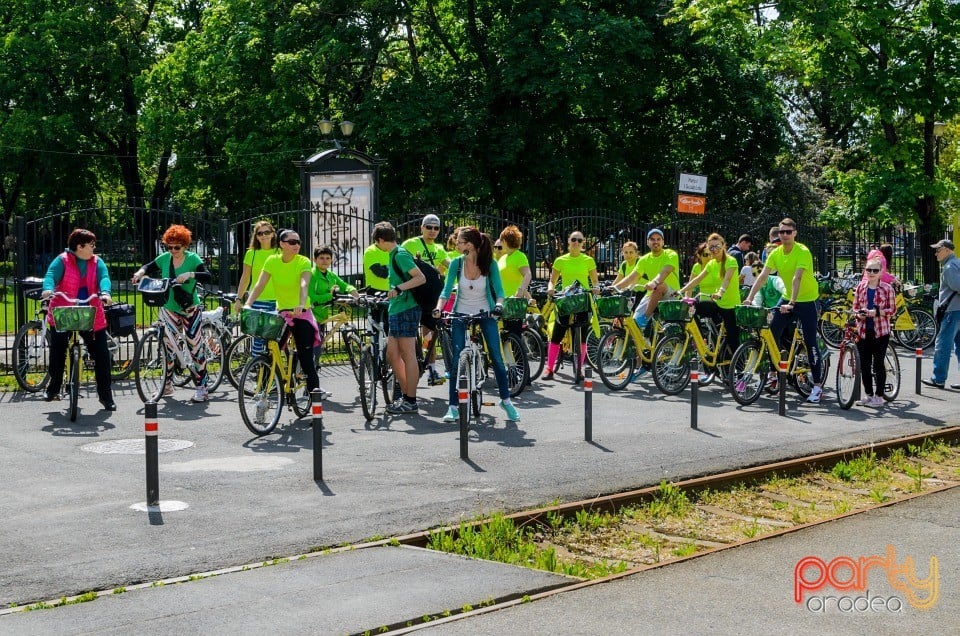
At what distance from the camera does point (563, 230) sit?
822 inches

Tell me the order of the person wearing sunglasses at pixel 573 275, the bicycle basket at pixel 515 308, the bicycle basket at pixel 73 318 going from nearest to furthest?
the bicycle basket at pixel 73 318 → the bicycle basket at pixel 515 308 → the person wearing sunglasses at pixel 573 275

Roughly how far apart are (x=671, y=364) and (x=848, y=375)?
1959 millimetres

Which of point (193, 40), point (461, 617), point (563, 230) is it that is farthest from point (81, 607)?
point (193, 40)

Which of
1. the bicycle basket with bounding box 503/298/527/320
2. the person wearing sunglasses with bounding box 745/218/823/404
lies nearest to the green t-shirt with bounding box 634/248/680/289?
the person wearing sunglasses with bounding box 745/218/823/404

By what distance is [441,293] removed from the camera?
11.5 metres

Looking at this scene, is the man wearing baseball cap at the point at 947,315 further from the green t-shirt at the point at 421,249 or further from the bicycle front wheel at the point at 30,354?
the bicycle front wheel at the point at 30,354

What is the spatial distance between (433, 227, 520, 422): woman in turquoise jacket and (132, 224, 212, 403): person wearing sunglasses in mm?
2944

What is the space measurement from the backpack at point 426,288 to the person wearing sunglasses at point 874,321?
178 inches

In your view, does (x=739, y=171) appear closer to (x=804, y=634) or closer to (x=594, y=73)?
(x=594, y=73)

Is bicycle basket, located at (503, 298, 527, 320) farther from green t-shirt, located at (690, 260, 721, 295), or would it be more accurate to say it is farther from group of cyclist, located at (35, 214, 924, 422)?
green t-shirt, located at (690, 260, 721, 295)

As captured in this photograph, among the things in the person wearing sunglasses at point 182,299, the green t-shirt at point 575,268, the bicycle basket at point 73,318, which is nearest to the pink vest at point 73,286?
the bicycle basket at point 73,318

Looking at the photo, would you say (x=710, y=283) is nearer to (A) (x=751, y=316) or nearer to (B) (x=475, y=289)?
(A) (x=751, y=316)

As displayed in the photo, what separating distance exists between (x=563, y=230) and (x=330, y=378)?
695 cm

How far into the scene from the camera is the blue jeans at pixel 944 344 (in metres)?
14.6
